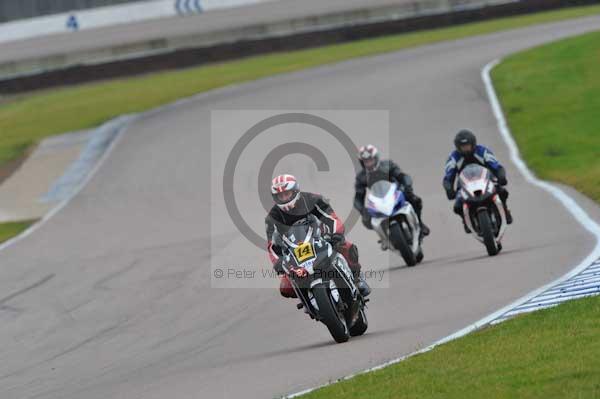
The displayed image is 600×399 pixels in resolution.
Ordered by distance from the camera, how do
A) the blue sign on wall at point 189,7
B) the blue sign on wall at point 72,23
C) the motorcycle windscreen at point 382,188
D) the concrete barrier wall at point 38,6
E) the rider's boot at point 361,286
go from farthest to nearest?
the concrete barrier wall at point 38,6 → the blue sign on wall at point 72,23 → the blue sign on wall at point 189,7 → the motorcycle windscreen at point 382,188 → the rider's boot at point 361,286

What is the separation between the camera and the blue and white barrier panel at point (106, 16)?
4784 cm

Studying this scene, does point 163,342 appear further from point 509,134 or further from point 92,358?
point 509,134

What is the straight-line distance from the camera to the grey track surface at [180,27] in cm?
4706

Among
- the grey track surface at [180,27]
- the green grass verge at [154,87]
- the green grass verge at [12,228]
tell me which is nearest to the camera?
the green grass verge at [12,228]

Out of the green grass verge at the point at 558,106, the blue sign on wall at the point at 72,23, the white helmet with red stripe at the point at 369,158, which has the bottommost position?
the white helmet with red stripe at the point at 369,158

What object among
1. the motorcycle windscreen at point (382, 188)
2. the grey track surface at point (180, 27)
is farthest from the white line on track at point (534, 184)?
the grey track surface at point (180, 27)

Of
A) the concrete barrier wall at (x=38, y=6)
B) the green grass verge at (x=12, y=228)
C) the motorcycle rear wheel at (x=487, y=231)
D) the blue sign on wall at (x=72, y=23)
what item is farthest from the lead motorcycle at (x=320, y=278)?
the concrete barrier wall at (x=38, y=6)

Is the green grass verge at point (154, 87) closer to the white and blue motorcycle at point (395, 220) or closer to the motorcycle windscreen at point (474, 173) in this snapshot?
the white and blue motorcycle at point (395, 220)

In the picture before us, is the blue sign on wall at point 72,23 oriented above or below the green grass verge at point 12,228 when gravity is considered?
above

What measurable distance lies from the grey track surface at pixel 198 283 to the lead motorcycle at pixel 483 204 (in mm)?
327

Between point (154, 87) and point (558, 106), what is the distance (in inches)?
656

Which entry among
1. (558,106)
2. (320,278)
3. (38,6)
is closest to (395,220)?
(320,278)

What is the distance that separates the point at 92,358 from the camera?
39.2 ft

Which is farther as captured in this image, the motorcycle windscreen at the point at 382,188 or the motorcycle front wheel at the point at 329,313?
the motorcycle windscreen at the point at 382,188
